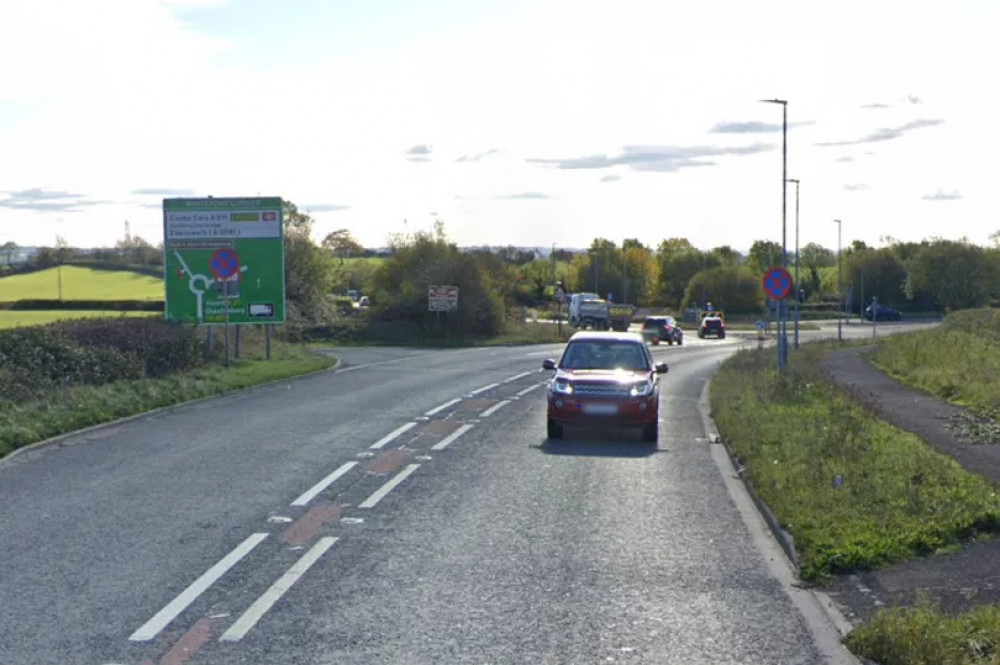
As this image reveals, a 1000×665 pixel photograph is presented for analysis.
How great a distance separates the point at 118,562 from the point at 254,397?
16.0 metres

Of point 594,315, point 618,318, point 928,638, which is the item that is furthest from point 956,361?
point 594,315

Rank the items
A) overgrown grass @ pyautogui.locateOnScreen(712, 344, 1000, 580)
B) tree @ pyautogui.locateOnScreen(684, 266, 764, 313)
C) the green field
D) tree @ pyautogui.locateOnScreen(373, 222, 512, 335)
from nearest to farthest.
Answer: overgrown grass @ pyautogui.locateOnScreen(712, 344, 1000, 580)
tree @ pyautogui.locateOnScreen(373, 222, 512, 335)
the green field
tree @ pyautogui.locateOnScreen(684, 266, 764, 313)

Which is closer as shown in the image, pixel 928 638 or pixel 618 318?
pixel 928 638

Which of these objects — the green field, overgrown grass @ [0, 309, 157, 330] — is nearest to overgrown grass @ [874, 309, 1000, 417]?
overgrown grass @ [0, 309, 157, 330]

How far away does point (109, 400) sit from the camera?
21.0m

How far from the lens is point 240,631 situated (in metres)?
7.47

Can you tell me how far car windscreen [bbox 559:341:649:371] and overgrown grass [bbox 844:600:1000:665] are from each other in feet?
37.8

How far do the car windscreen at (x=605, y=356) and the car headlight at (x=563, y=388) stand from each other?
1083 millimetres

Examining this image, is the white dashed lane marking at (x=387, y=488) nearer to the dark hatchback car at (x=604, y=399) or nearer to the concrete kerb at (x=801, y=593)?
the dark hatchback car at (x=604, y=399)

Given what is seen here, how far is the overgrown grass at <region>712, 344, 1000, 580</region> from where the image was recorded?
9.59m

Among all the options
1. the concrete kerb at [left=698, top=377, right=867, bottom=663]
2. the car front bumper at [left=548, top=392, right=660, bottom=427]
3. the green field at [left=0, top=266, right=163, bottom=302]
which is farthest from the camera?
the green field at [left=0, top=266, right=163, bottom=302]

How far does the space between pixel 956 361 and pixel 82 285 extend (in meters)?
68.6

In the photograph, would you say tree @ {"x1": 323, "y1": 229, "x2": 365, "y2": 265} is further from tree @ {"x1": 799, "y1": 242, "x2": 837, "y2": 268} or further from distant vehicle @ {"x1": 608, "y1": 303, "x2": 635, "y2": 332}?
tree @ {"x1": 799, "y1": 242, "x2": 837, "y2": 268}

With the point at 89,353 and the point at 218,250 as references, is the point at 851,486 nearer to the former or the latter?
the point at 89,353
